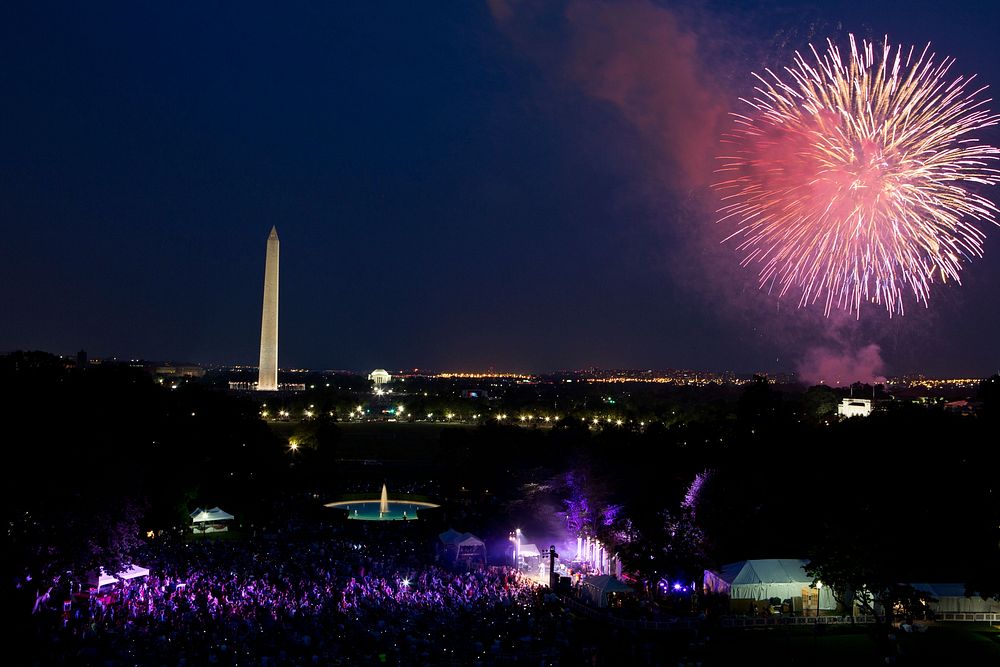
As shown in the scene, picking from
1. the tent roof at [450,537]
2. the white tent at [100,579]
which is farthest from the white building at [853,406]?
the white tent at [100,579]

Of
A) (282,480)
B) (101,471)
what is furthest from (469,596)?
(282,480)

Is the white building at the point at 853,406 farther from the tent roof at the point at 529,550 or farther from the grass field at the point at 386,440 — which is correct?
the tent roof at the point at 529,550

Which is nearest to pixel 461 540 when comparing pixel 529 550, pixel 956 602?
pixel 529 550

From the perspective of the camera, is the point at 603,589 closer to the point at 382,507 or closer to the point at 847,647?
the point at 847,647

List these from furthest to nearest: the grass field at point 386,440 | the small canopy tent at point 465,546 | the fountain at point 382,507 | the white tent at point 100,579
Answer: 1. the grass field at point 386,440
2. the fountain at point 382,507
3. the small canopy tent at point 465,546
4. the white tent at point 100,579

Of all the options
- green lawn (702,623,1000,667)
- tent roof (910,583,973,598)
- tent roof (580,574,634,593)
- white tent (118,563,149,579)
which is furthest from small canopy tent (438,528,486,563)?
tent roof (910,583,973,598)

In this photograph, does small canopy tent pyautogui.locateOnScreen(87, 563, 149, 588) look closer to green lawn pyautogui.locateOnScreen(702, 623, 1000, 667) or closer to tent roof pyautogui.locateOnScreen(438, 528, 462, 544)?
tent roof pyautogui.locateOnScreen(438, 528, 462, 544)
